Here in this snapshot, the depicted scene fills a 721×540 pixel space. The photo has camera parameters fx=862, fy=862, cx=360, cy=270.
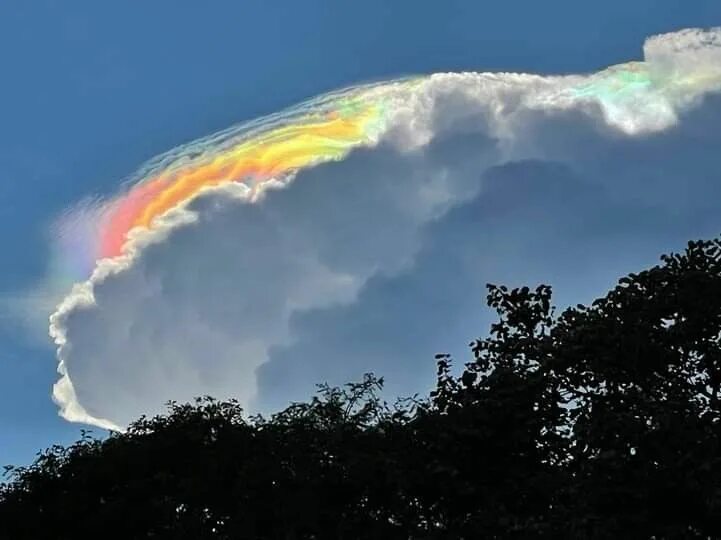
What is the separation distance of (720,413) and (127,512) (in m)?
17.5

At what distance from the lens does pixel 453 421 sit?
1889cm

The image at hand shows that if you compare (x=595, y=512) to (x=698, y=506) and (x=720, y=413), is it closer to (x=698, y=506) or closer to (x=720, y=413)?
(x=698, y=506)

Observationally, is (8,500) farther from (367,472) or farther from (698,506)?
(698,506)

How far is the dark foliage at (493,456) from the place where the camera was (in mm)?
15438

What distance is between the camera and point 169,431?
27.4 metres

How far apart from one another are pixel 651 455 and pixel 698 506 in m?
1.12

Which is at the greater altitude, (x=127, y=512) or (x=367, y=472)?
(x=127, y=512)

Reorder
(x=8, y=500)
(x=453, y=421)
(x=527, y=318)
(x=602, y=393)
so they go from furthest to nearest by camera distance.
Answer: (x=8, y=500)
(x=527, y=318)
(x=453, y=421)
(x=602, y=393)

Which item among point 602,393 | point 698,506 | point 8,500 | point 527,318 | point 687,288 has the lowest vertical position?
point 698,506

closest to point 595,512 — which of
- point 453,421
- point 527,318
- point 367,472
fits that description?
point 453,421

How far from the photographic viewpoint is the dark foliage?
608 inches

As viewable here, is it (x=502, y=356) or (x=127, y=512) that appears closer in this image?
(x=502, y=356)

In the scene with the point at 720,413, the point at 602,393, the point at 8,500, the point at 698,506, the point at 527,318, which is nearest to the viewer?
the point at 698,506

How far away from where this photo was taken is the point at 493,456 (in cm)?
1869
